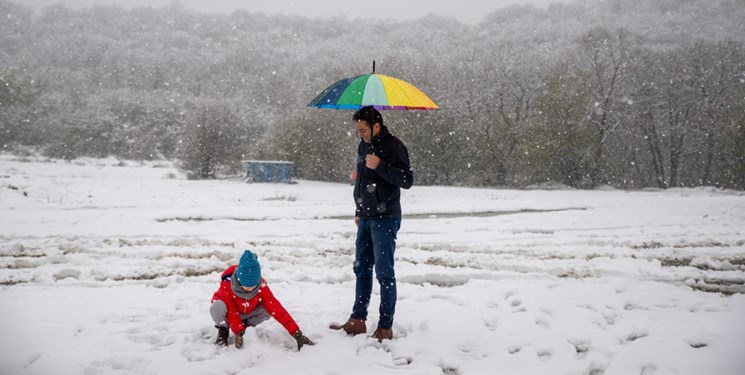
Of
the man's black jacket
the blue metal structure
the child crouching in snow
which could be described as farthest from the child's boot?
the blue metal structure

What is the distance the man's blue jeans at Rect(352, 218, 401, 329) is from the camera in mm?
4156

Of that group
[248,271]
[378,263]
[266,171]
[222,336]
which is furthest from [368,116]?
[266,171]

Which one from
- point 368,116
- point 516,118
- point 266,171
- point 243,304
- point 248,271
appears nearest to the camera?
point 248,271

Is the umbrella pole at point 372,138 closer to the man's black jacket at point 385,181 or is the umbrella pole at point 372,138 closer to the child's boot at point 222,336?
the man's black jacket at point 385,181

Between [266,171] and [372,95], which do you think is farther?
[266,171]

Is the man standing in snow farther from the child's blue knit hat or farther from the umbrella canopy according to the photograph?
the child's blue knit hat

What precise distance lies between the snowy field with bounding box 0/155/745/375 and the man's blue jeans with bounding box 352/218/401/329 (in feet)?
1.07

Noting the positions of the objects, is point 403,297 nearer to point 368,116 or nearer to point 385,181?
point 385,181

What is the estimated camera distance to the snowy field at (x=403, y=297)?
152 inches

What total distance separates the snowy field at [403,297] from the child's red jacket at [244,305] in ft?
0.76

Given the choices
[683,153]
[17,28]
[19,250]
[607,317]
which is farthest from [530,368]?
[17,28]

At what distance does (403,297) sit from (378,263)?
164 cm

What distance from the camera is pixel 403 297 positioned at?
18.5 ft

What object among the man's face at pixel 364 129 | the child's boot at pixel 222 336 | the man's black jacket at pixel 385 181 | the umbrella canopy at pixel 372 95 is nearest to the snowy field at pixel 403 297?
the child's boot at pixel 222 336
